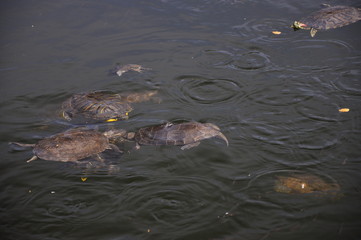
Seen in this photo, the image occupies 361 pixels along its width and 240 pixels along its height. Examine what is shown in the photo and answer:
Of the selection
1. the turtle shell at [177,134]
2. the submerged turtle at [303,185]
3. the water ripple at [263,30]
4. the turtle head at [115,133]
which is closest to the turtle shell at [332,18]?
the water ripple at [263,30]

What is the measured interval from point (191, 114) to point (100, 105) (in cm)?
132

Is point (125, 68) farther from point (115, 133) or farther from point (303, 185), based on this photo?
point (303, 185)

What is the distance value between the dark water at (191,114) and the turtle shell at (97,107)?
19 centimetres

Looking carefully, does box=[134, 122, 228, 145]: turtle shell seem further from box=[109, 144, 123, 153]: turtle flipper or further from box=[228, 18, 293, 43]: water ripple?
box=[228, 18, 293, 43]: water ripple

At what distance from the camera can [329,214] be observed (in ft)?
12.7

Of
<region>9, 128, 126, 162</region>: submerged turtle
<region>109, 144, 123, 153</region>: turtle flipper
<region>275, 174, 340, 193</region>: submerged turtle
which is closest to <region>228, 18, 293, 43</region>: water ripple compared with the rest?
<region>275, 174, 340, 193</region>: submerged turtle

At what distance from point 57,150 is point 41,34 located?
4.39 metres

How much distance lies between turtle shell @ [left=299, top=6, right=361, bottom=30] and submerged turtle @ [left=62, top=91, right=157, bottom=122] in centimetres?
367

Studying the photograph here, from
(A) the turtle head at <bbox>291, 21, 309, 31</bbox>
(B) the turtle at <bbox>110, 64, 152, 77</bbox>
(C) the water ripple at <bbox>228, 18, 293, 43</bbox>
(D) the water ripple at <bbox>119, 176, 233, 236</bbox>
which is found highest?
(A) the turtle head at <bbox>291, 21, 309, 31</bbox>

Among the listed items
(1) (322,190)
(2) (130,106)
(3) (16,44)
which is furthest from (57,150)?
(3) (16,44)

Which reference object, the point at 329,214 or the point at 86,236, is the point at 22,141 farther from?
the point at 329,214

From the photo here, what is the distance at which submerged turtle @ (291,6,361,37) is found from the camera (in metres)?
7.23

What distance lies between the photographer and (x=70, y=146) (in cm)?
459

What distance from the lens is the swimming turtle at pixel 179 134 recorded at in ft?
15.5
